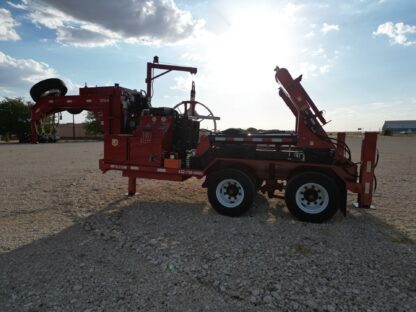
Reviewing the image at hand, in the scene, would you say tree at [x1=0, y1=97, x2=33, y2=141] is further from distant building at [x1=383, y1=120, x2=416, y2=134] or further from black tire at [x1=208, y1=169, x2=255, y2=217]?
distant building at [x1=383, y1=120, x2=416, y2=134]

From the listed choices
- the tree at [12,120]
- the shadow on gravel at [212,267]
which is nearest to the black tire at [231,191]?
→ the shadow on gravel at [212,267]

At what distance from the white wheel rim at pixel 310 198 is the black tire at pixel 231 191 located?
0.87m

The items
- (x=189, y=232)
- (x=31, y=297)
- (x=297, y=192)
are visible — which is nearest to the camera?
(x=31, y=297)

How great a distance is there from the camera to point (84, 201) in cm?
760

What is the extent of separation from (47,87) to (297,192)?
20.5 ft

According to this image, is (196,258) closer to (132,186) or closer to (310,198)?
(310,198)

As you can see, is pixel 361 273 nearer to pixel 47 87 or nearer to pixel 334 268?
pixel 334 268

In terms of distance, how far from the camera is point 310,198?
6102 mm

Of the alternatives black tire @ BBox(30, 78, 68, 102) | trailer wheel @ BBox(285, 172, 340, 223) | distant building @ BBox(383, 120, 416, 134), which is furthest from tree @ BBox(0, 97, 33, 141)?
distant building @ BBox(383, 120, 416, 134)

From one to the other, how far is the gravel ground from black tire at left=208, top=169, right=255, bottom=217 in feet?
0.75

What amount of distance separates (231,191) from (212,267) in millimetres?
2553

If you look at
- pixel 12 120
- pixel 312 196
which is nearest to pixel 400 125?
pixel 12 120

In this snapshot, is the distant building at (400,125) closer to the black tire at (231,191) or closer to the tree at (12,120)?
the tree at (12,120)

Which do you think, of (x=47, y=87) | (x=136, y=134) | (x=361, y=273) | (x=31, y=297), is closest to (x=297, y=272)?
(x=361, y=273)
